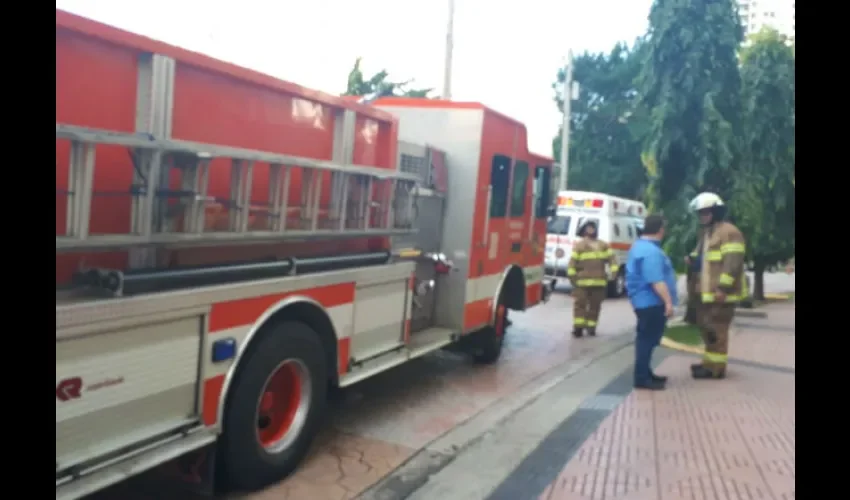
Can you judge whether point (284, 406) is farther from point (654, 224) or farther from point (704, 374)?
point (704, 374)

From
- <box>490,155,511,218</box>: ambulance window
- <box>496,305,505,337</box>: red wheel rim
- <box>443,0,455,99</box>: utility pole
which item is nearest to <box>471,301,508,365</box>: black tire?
<box>496,305,505,337</box>: red wheel rim

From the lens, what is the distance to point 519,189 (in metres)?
9.02

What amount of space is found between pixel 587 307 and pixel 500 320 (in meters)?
2.98

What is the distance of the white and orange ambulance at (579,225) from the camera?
18.9m

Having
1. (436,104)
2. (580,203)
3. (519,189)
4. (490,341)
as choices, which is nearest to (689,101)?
(519,189)

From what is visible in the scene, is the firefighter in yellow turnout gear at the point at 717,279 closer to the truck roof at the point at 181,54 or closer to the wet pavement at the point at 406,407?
the wet pavement at the point at 406,407

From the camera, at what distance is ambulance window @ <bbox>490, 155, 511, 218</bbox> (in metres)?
8.12

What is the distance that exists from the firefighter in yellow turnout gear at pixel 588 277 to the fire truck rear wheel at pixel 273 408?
23.0 feet

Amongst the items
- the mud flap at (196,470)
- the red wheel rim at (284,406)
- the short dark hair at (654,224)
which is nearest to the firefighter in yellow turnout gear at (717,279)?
the short dark hair at (654,224)

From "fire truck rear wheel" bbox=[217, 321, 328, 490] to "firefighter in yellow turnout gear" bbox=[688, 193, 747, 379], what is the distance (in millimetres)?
4530

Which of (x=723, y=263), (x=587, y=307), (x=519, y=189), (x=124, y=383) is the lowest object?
(x=587, y=307)
